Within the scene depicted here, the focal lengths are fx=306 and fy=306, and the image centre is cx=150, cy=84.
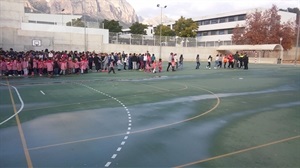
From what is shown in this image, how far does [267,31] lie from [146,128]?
58133mm

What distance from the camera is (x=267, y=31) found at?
6112cm

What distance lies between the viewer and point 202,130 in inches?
363

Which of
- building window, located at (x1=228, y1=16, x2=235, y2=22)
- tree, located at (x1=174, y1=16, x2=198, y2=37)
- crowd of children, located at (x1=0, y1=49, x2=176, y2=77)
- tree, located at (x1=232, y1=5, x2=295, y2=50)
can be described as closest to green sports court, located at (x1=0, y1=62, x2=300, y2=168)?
crowd of children, located at (x1=0, y1=49, x2=176, y2=77)

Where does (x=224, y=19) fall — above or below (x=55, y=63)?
above

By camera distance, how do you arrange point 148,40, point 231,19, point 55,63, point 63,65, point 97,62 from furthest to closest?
point 231,19 < point 148,40 < point 97,62 < point 63,65 < point 55,63

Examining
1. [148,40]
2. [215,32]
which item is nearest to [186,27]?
[215,32]

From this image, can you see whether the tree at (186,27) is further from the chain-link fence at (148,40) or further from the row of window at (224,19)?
the chain-link fence at (148,40)

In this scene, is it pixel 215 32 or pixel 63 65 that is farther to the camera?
pixel 215 32

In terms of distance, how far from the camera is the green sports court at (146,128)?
6891mm

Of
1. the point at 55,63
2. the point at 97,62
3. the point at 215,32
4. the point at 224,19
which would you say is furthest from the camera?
the point at 215,32

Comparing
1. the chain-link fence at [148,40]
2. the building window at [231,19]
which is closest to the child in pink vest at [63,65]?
the chain-link fence at [148,40]

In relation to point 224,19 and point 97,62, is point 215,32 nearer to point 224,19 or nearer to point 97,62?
point 224,19

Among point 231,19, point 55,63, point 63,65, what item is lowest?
point 63,65

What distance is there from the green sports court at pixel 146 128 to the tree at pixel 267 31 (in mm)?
47615
